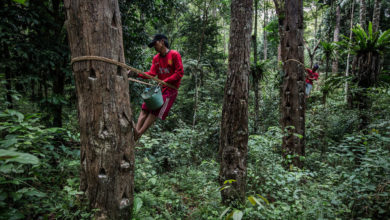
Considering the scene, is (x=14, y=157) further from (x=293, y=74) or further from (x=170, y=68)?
(x=293, y=74)

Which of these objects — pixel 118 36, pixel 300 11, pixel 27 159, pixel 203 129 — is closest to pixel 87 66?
pixel 118 36

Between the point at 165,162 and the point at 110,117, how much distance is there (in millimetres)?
3671

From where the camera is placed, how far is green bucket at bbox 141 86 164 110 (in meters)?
3.23

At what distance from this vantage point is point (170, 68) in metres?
3.78

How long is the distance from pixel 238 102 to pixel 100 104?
206cm

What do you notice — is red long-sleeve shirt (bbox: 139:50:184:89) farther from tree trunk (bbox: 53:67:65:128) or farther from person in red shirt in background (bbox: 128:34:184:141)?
tree trunk (bbox: 53:67:65:128)

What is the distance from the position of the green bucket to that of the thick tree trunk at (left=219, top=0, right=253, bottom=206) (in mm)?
1170

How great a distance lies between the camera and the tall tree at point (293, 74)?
4.81 m

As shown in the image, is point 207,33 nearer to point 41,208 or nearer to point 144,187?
point 144,187

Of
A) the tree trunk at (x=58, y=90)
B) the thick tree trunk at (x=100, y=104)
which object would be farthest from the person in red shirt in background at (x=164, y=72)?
the tree trunk at (x=58, y=90)

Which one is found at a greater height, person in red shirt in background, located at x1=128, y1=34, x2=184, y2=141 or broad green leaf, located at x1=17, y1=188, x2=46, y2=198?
person in red shirt in background, located at x1=128, y1=34, x2=184, y2=141

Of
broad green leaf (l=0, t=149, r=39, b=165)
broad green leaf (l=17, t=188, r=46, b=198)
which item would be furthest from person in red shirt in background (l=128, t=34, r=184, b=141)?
broad green leaf (l=0, t=149, r=39, b=165)

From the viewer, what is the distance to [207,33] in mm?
11023

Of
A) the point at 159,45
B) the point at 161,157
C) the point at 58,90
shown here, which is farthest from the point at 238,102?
the point at 58,90
